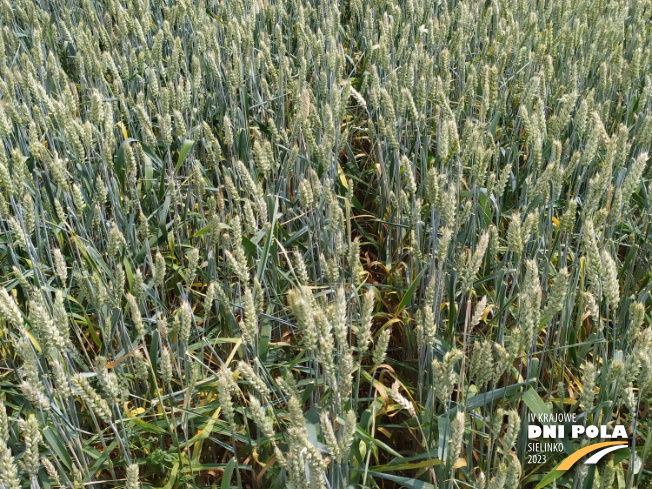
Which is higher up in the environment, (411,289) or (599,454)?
(411,289)

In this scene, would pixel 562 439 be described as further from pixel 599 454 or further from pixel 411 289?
pixel 411 289

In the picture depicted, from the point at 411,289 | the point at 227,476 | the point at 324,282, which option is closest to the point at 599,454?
the point at 411,289

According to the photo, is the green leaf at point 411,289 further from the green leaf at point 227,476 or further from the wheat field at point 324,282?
the green leaf at point 227,476

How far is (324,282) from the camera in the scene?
6.15ft

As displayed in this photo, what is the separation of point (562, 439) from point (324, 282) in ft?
2.76

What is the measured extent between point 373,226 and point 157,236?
0.80 meters

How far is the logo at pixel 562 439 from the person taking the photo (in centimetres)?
118

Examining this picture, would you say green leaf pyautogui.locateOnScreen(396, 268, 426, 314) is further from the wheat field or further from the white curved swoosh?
the white curved swoosh

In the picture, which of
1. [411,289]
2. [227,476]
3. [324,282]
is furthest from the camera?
[324,282]

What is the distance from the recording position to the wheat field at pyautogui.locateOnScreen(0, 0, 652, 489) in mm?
1062

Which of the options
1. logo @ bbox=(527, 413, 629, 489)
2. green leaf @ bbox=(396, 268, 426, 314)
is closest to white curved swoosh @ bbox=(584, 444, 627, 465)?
logo @ bbox=(527, 413, 629, 489)

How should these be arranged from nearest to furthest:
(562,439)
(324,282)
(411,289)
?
(562,439) → (411,289) → (324,282)

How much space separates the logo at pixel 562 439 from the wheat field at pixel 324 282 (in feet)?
0.06

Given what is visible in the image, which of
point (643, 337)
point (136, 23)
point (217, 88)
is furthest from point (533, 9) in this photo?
point (643, 337)
